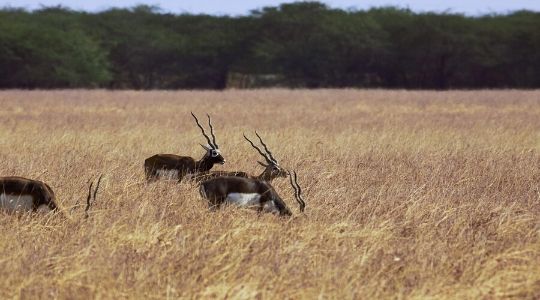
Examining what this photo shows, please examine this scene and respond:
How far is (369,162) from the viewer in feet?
40.9

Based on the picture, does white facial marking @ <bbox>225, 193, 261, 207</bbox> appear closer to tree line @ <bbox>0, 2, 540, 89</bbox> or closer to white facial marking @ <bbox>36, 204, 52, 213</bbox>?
white facial marking @ <bbox>36, 204, 52, 213</bbox>

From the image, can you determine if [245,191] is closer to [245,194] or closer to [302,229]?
[245,194]

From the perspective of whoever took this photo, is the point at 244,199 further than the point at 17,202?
Yes

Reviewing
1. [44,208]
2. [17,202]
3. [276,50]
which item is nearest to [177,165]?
[44,208]

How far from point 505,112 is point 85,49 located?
39825 millimetres

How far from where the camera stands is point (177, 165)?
9.94 m

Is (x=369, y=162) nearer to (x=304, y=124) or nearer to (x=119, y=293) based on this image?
(x=119, y=293)

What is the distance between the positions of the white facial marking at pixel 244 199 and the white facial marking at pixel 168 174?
88.0 inches

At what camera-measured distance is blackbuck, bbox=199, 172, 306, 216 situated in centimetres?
764

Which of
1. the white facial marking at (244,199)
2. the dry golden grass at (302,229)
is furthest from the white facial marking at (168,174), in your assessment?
the white facial marking at (244,199)

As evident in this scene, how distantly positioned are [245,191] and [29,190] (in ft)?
5.19

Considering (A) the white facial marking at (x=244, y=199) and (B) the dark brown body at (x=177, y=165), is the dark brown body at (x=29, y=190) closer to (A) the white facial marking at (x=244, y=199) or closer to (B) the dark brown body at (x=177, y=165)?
(A) the white facial marking at (x=244, y=199)

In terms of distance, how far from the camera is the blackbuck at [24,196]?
7.43 metres

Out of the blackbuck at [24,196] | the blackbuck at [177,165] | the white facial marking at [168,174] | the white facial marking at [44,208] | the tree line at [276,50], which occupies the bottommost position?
the tree line at [276,50]
